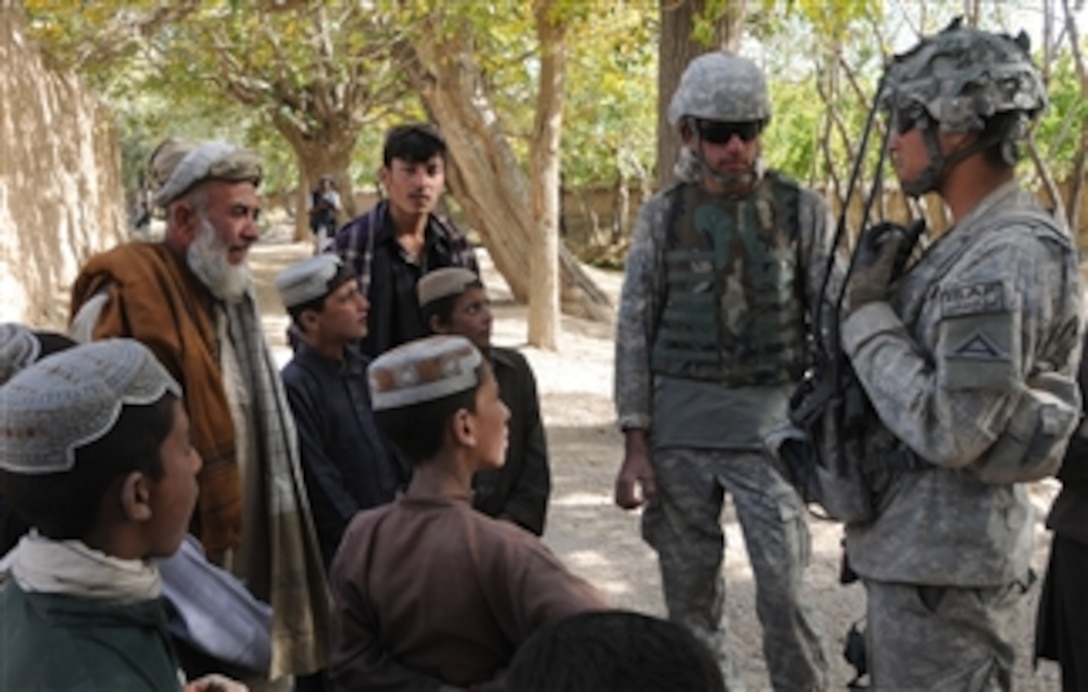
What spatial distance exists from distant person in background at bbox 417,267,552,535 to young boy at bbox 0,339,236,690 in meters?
1.66

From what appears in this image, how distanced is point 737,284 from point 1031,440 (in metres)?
1.23

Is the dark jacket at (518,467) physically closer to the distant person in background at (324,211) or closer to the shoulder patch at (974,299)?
the shoulder patch at (974,299)

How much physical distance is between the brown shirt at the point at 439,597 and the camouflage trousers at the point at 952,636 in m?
0.79

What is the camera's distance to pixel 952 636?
2422mm

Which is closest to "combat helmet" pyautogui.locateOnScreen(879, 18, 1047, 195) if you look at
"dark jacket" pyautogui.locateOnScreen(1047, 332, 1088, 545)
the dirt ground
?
"dark jacket" pyautogui.locateOnScreen(1047, 332, 1088, 545)

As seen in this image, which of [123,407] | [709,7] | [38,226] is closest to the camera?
[123,407]

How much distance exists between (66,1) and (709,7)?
6766 millimetres

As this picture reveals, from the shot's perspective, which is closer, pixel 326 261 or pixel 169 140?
pixel 169 140

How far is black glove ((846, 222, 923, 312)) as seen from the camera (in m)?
2.43

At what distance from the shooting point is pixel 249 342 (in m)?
3.13

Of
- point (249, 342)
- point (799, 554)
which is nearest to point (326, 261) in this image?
point (249, 342)

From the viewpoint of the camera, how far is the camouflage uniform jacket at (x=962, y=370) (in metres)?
2.20

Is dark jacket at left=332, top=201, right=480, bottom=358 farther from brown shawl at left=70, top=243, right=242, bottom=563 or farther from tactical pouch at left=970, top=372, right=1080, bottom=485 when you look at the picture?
tactical pouch at left=970, top=372, right=1080, bottom=485

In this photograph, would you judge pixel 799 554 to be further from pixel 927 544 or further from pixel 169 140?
pixel 169 140
